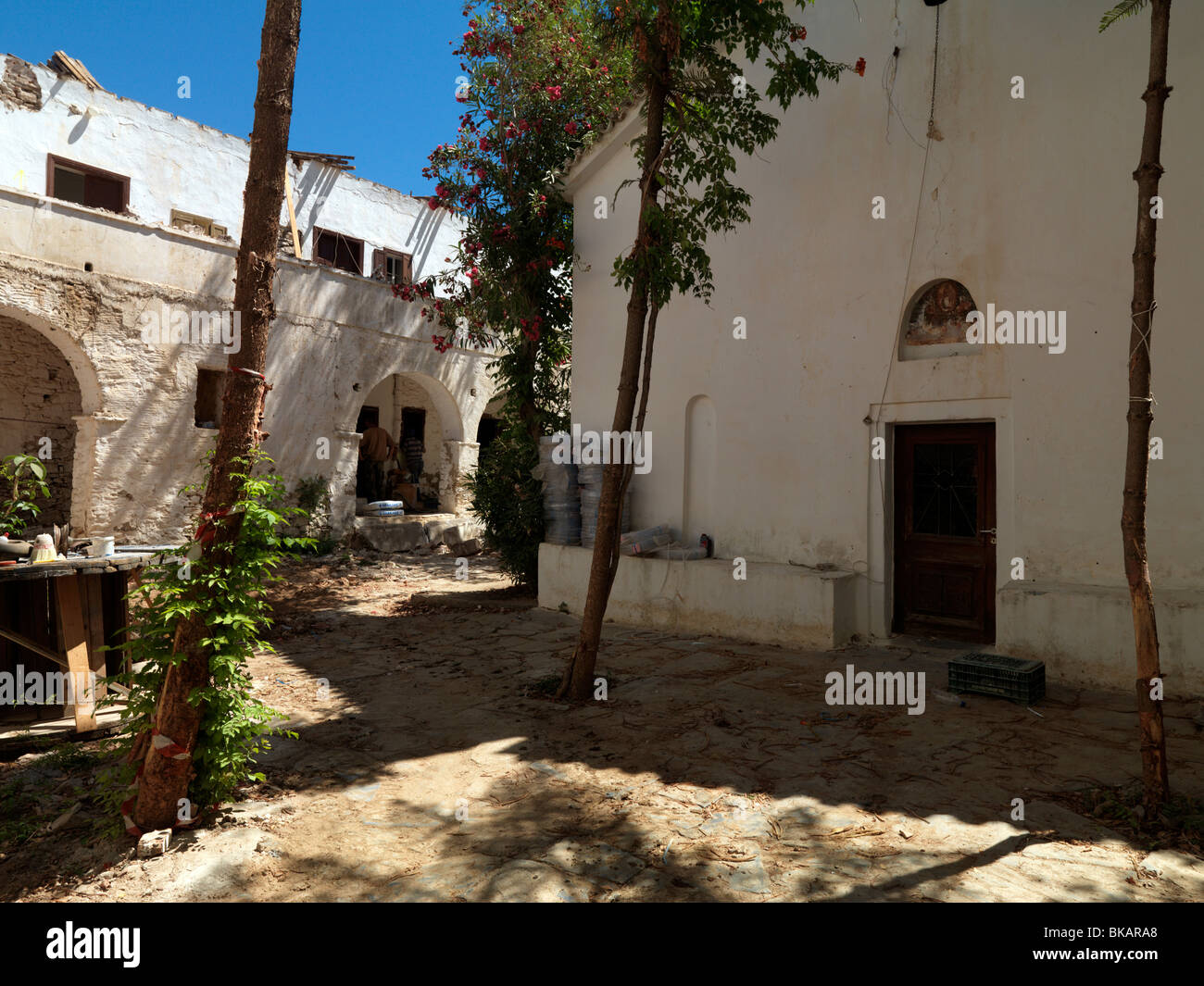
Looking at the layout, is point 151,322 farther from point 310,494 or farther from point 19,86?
point 19,86

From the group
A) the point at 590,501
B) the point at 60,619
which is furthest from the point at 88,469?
the point at 590,501

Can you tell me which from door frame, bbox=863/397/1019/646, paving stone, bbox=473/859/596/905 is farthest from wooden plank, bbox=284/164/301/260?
paving stone, bbox=473/859/596/905

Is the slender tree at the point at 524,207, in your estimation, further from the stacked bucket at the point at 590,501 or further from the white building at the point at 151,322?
the white building at the point at 151,322

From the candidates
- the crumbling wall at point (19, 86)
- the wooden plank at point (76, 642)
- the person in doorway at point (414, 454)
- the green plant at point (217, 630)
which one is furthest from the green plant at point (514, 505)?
the crumbling wall at point (19, 86)

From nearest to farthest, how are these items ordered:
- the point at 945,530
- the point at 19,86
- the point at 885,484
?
the point at 945,530, the point at 885,484, the point at 19,86

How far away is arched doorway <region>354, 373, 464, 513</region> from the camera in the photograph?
53.3ft

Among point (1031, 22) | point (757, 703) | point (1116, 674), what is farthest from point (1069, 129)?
point (757, 703)

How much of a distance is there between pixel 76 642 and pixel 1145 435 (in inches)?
276

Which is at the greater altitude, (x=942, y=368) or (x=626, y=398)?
(x=942, y=368)

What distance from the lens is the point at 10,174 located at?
39.9 feet

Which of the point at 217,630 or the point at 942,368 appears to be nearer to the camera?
the point at 217,630

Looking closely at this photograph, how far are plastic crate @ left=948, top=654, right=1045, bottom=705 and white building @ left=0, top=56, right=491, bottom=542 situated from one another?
8.27m

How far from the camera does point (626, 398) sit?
20.5 ft

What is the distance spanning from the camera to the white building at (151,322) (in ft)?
35.6
